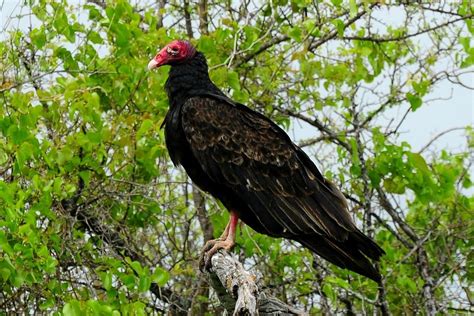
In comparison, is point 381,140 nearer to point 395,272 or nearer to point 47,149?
point 395,272

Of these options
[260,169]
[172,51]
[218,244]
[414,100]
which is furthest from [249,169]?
[414,100]

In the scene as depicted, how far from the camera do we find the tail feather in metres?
4.29

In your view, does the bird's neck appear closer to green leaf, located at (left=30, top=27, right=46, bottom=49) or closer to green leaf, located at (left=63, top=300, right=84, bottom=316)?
green leaf, located at (left=30, top=27, right=46, bottom=49)

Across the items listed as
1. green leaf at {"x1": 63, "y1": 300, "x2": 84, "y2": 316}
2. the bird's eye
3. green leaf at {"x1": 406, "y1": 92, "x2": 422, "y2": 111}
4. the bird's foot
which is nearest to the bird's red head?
the bird's eye

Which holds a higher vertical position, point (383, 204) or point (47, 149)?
point (383, 204)

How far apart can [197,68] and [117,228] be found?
5.37 feet

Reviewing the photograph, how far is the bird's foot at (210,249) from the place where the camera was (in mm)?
4441

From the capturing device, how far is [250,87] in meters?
6.87

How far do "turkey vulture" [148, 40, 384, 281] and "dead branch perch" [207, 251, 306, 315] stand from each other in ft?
1.37

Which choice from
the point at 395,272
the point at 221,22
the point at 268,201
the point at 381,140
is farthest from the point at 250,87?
the point at 268,201

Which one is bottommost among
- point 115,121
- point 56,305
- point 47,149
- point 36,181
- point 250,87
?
point 56,305

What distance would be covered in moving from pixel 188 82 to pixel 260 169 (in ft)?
1.96

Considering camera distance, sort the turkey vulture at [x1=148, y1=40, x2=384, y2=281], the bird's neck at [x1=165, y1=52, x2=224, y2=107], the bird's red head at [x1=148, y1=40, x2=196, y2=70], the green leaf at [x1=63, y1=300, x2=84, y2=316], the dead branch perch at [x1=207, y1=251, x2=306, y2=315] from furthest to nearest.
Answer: the bird's red head at [x1=148, y1=40, x2=196, y2=70]
the bird's neck at [x1=165, y1=52, x2=224, y2=107]
the turkey vulture at [x1=148, y1=40, x2=384, y2=281]
the green leaf at [x1=63, y1=300, x2=84, y2=316]
the dead branch perch at [x1=207, y1=251, x2=306, y2=315]

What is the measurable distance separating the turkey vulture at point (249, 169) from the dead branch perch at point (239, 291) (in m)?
0.42
